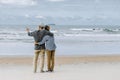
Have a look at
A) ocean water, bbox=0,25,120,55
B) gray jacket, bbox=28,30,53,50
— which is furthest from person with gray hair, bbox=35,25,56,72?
ocean water, bbox=0,25,120,55

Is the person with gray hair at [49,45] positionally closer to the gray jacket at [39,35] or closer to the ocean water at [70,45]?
the gray jacket at [39,35]

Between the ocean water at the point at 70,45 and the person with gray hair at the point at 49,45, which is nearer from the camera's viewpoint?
the person with gray hair at the point at 49,45

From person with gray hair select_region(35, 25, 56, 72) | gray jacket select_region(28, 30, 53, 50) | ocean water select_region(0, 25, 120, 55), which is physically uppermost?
gray jacket select_region(28, 30, 53, 50)

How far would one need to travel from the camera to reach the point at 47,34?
14195mm

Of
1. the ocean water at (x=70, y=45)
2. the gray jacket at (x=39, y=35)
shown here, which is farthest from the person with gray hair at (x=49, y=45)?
the ocean water at (x=70, y=45)

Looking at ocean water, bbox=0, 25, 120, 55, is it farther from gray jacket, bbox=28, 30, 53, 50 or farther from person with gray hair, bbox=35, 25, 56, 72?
gray jacket, bbox=28, 30, 53, 50

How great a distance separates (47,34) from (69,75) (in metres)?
1.78

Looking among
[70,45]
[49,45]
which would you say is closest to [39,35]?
[49,45]

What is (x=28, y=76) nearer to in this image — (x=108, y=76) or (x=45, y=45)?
(x=45, y=45)

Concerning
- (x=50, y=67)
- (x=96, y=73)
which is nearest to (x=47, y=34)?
(x=50, y=67)

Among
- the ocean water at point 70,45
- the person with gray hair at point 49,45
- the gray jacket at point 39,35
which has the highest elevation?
the gray jacket at point 39,35

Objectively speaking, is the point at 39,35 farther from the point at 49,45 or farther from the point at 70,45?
the point at 70,45

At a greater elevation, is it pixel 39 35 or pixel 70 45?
pixel 39 35

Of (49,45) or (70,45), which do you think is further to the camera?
(70,45)
